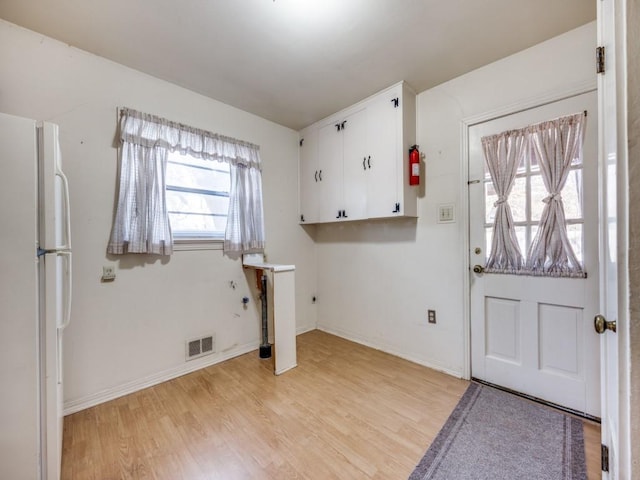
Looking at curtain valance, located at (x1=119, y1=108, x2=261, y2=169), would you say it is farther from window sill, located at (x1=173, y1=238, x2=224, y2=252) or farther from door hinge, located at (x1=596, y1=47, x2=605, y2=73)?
door hinge, located at (x1=596, y1=47, x2=605, y2=73)

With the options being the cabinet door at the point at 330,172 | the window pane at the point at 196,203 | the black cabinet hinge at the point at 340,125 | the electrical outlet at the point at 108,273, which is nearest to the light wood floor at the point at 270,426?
the electrical outlet at the point at 108,273

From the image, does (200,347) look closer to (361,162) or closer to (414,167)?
(361,162)

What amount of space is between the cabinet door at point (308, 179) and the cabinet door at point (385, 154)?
0.79 m

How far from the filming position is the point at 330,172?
305 cm

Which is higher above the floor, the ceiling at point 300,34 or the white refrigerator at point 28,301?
the ceiling at point 300,34

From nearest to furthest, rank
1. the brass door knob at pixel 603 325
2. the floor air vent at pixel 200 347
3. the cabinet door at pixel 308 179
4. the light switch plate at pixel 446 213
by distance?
the brass door knob at pixel 603 325 → the light switch plate at pixel 446 213 → the floor air vent at pixel 200 347 → the cabinet door at pixel 308 179

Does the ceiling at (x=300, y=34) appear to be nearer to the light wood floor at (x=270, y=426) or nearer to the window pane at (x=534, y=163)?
the window pane at (x=534, y=163)

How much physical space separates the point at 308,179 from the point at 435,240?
167 centimetres

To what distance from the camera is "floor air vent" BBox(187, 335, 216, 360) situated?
2460 millimetres

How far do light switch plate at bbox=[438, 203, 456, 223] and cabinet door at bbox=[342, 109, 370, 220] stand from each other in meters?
0.70

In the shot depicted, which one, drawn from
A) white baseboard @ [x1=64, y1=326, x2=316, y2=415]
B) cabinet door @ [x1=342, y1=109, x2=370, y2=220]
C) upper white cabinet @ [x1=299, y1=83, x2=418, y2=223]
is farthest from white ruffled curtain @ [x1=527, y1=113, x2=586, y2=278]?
white baseboard @ [x1=64, y1=326, x2=316, y2=415]

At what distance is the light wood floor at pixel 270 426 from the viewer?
142 cm

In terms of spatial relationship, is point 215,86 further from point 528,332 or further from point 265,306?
point 528,332

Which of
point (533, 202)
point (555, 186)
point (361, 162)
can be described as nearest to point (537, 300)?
point (533, 202)
